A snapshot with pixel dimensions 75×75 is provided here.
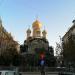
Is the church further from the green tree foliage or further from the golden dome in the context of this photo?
the green tree foliage

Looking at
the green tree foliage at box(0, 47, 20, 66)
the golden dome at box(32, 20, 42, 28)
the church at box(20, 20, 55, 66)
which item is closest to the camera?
the green tree foliage at box(0, 47, 20, 66)

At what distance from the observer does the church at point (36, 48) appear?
83.0 m

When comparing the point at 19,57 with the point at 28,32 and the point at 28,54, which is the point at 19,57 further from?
the point at 28,32

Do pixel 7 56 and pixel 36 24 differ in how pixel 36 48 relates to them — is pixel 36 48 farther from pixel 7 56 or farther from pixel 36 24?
pixel 7 56

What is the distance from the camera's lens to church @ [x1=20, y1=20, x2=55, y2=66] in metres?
83.0

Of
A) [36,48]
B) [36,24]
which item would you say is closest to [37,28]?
[36,24]

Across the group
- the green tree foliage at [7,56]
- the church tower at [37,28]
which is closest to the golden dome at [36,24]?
the church tower at [37,28]

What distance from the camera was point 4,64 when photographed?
235 feet

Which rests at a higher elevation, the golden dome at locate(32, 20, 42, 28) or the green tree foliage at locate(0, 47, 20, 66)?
the golden dome at locate(32, 20, 42, 28)

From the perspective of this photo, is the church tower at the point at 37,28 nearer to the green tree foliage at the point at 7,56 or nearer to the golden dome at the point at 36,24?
the golden dome at the point at 36,24

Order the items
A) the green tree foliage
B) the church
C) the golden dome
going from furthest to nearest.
A: the golden dome < the church < the green tree foliage

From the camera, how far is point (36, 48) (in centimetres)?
8962

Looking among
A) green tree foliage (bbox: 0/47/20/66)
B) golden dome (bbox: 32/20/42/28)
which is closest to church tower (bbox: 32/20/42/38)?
golden dome (bbox: 32/20/42/28)

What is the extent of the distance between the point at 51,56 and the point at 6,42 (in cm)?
1947
